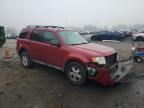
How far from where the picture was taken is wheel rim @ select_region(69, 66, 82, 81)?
6.15 metres

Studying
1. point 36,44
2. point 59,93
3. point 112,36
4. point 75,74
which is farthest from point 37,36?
point 112,36

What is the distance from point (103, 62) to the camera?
19.1ft

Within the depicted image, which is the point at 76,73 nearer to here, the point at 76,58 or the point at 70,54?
the point at 76,58

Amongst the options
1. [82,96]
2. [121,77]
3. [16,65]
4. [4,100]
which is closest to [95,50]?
[121,77]

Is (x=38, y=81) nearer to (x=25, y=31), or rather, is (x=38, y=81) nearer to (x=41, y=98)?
(x=41, y=98)

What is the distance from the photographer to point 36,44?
7664 millimetres

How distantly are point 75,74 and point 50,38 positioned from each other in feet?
5.79

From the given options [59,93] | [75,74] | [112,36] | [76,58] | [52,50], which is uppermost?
[52,50]

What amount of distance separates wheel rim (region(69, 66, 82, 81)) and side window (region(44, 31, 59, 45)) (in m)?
1.16

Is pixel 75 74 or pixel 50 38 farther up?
pixel 50 38

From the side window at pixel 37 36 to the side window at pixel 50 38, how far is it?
241 mm

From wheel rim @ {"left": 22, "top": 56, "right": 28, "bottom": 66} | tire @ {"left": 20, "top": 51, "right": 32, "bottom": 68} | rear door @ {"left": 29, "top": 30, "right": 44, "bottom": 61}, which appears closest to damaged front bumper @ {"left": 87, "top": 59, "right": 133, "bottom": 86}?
rear door @ {"left": 29, "top": 30, "right": 44, "bottom": 61}

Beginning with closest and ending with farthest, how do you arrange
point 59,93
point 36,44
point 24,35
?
point 59,93
point 36,44
point 24,35

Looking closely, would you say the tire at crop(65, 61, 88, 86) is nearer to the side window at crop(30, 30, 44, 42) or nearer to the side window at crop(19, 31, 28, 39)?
the side window at crop(30, 30, 44, 42)
